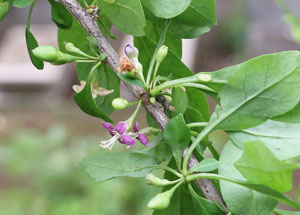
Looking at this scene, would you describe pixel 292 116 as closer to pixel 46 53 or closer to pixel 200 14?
pixel 200 14

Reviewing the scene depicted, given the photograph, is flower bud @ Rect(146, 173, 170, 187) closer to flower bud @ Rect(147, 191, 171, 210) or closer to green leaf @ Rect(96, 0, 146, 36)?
flower bud @ Rect(147, 191, 171, 210)

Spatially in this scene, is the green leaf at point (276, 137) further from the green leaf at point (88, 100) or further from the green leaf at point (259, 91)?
the green leaf at point (88, 100)

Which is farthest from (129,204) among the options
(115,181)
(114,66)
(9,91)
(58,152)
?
(9,91)

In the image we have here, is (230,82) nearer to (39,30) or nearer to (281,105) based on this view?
(281,105)

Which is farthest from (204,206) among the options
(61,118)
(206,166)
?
(61,118)

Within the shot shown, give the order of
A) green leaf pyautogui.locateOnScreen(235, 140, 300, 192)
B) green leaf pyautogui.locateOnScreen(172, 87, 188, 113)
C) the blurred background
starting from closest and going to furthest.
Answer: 1. green leaf pyautogui.locateOnScreen(235, 140, 300, 192)
2. green leaf pyautogui.locateOnScreen(172, 87, 188, 113)
3. the blurred background

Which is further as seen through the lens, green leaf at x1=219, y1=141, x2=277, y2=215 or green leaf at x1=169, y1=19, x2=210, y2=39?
green leaf at x1=169, y1=19, x2=210, y2=39

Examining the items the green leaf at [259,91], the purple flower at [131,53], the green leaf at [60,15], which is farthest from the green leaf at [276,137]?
the green leaf at [60,15]

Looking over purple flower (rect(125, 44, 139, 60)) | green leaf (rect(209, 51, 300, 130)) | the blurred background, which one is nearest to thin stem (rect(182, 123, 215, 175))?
green leaf (rect(209, 51, 300, 130))
